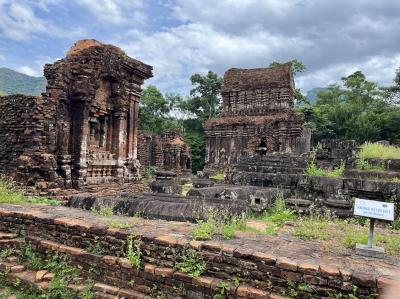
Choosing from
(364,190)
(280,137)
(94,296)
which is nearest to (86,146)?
(94,296)

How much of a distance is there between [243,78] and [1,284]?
69.6 feet

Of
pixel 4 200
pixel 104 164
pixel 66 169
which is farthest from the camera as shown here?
pixel 104 164

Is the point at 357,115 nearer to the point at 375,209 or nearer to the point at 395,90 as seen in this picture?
the point at 395,90

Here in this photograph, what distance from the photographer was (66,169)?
9008mm

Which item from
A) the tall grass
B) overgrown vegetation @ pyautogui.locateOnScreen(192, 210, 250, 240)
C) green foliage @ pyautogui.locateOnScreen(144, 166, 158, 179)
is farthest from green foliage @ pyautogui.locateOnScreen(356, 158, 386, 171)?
green foliage @ pyautogui.locateOnScreen(144, 166, 158, 179)

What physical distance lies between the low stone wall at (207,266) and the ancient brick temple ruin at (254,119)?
645 inches

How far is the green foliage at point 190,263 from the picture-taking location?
3.37 meters

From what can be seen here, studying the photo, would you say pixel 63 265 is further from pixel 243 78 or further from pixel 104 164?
pixel 243 78

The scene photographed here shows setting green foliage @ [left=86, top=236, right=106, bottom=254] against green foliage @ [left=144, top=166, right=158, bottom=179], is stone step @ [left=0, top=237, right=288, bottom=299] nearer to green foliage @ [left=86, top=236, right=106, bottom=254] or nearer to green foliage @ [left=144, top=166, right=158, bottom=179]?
green foliage @ [left=86, top=236, right=106, bottom=254]

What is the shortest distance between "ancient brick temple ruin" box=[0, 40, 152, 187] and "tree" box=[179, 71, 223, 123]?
3150 centimetres

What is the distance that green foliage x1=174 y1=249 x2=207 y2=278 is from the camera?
3367 mm

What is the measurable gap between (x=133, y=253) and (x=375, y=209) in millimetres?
2599

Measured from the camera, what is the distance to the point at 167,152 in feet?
85.8

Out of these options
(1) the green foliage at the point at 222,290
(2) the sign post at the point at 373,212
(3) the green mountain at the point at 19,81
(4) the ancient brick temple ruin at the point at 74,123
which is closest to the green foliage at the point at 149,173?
(4) the ancient brick temple ruin at the point at 74,123
